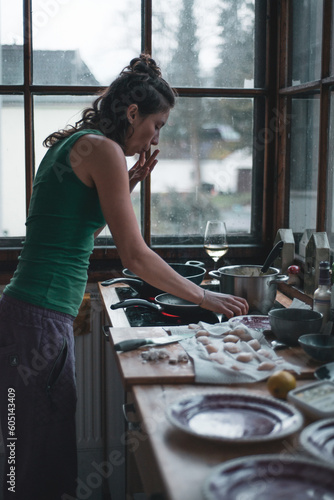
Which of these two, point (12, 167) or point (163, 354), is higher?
point (12, 167)

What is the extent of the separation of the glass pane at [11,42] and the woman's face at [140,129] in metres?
0.97

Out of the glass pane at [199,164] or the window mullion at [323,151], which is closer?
the window mullion at [323,151]

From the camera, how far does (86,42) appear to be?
2.65 metres

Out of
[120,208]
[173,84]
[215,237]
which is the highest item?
[173,84]

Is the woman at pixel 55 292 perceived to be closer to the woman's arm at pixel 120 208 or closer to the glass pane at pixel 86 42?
the woman's arm at pixel 120 208

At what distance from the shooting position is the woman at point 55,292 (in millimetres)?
1622

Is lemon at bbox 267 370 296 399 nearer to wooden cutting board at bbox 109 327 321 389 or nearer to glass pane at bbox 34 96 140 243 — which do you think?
wooden cutting board at bbox 109 327 321 389

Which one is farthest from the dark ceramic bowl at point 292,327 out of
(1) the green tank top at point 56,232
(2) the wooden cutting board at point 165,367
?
(1) the green tank top at point 56,232

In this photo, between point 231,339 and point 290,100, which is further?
point 290,100

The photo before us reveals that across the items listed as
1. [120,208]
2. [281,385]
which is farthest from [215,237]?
[281,385]

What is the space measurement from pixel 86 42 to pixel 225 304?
4.76 feet

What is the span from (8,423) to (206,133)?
156cm

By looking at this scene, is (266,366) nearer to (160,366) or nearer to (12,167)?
(160,366)

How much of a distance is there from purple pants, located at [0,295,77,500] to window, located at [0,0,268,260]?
3.61 feet
